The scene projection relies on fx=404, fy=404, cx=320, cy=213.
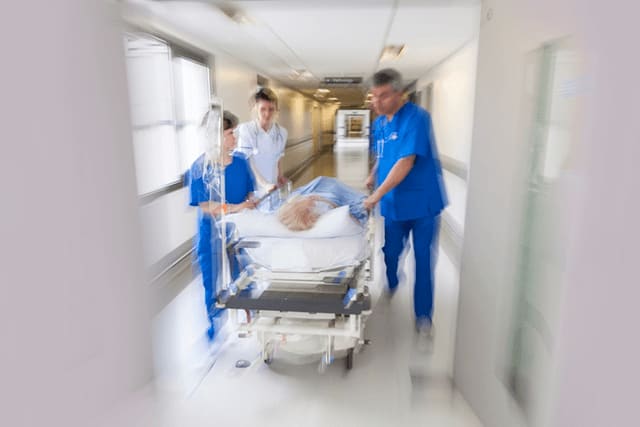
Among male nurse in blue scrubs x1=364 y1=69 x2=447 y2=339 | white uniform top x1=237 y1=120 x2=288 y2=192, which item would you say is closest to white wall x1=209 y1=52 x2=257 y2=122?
white uniform top x1=237 y1=120 x2=288 y2=192

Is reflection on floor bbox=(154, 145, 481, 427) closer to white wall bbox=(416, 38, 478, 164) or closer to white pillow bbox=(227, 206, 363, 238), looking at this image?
white pillow bbox=(227, 206, 363, 238)

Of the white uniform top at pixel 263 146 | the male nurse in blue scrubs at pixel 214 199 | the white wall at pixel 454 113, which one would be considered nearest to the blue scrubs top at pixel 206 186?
the male nurse in blue scrubs at pixel 214 199

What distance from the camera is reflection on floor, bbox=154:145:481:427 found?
1.73 meters

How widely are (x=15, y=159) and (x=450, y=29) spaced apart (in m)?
2.86

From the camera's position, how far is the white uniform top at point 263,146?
2.47 m

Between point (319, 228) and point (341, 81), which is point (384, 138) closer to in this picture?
point (319, 228)

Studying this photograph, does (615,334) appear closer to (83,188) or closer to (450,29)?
(83,188)

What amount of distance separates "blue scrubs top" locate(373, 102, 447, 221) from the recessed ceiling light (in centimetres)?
145

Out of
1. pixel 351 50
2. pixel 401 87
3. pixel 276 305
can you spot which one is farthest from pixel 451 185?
pixel 351 50

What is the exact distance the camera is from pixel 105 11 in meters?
1.15

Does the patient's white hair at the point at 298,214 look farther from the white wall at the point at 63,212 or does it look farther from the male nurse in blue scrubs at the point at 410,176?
the white wall at the point at 63,212

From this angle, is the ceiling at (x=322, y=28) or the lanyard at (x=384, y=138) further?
the lanyard at (x=384, y=138)

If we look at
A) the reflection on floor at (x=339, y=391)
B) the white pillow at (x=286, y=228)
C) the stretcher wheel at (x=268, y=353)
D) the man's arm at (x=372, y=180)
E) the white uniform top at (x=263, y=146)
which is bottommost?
the reflection on floor at (x=339, y=391)

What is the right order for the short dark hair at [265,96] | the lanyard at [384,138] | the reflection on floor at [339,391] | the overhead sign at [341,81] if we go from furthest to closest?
the overhead sign at [341,81] < the short dark hair at [265,96] < the lanyard at [384,138] < the reflection on floor at [339,391]
